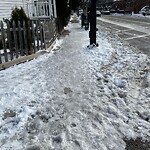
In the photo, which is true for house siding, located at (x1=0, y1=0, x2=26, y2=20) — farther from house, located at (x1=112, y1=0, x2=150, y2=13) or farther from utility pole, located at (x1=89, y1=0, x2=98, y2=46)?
house, located at (x1=112, y1=0, x2=150, y2=13)

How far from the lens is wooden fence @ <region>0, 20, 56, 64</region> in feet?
26.5

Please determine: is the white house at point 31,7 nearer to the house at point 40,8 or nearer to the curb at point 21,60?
the house at point 40,8

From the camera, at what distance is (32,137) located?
12.3ft

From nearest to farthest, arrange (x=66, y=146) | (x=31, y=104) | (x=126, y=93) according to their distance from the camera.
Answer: (x=66, y=146), (x=31, y=104), (x=126, y=93)

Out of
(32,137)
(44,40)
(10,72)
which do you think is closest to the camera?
(32,137)

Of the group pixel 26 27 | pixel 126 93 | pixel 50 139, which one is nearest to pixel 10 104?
pixel 50 139

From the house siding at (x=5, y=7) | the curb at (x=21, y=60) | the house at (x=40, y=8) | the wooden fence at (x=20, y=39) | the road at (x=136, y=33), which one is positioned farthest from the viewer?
the house at (x=40, y=8)

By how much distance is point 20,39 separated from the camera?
866 cm

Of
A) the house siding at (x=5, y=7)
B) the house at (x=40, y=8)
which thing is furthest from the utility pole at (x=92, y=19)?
the house at (x=40, y=8)

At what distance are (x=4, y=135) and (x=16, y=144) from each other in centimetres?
32

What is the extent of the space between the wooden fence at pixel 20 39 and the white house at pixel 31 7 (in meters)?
5.00

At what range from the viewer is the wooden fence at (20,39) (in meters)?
8.08

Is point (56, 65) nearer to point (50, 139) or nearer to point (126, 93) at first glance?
point (126, 93)

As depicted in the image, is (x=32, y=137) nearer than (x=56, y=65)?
Yes
